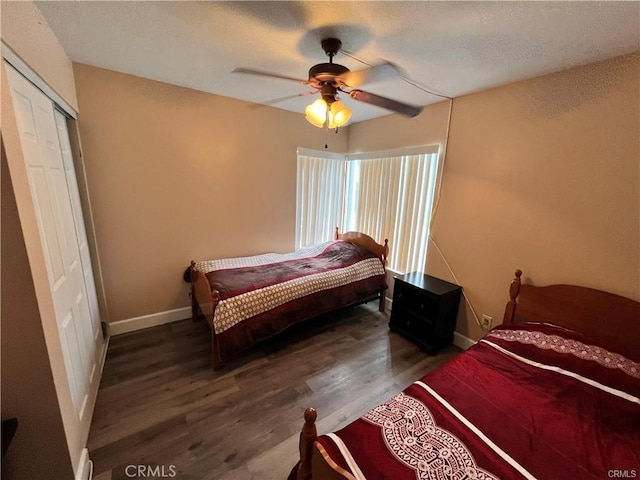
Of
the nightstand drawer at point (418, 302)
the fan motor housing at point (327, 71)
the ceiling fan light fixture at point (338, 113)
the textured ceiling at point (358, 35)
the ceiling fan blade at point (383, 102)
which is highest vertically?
the textured ceiling at point (358, 35)

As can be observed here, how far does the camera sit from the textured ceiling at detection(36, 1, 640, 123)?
1294mm

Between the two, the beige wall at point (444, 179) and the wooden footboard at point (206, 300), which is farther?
the wooden footboard at point (206, 300)

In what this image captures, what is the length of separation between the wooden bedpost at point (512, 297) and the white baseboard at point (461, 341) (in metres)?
0.53

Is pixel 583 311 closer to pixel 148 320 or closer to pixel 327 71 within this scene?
pixel 327 71

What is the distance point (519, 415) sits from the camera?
1194 millimetres

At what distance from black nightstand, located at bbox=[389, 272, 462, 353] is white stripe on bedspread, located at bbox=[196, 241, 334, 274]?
1228 millimetres

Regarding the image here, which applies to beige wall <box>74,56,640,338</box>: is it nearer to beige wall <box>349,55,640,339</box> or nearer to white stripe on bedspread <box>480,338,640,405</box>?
beige wall <box>349,55,640,339</box>

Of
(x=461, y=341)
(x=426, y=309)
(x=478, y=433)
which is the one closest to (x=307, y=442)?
(x=478, y=433)

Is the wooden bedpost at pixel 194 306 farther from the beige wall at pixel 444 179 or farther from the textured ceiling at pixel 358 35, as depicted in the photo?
the textured ceiling at pixel 358 35

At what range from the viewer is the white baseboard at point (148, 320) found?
2.58 meters

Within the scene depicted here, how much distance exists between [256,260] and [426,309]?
76.3 inches

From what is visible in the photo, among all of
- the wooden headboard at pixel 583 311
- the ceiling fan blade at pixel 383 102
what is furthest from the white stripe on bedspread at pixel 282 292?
the ceiling fan blade at pixel 383 102

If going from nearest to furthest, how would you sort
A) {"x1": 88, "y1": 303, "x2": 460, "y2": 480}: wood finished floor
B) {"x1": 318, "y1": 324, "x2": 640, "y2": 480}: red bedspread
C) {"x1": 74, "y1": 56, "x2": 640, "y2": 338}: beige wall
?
{"x1": 318, "y1": 324, "x2": 640, "y2": 480}: red bedspread
{"x1": 88, "y1": 303, "x2": 460, "y2": 480}: wood finished floor
{"x1": 74, "y1": 56, "x2": 640, "y2": 338}: beige wall

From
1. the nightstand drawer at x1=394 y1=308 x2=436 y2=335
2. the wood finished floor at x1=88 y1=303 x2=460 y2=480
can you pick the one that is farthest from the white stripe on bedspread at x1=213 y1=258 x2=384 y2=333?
the nightstand drawer at x1=394 y1=308 x2=436 y2=335
